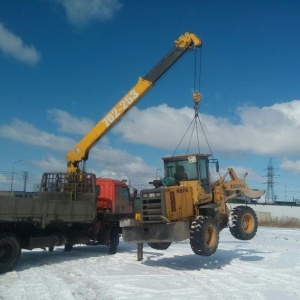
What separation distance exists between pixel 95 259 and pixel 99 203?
9.26 ft

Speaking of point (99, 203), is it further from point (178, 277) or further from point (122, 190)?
point (178, 277)

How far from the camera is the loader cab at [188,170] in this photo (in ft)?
42.3

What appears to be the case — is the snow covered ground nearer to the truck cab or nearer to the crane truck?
the crane truck

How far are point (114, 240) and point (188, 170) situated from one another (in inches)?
202

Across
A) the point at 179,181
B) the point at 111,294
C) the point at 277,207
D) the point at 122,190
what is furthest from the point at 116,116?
the point at 277,207

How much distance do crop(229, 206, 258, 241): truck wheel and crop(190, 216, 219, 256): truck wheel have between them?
1.01 meters

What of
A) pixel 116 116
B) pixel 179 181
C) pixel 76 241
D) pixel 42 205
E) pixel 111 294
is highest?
pixel 116 116

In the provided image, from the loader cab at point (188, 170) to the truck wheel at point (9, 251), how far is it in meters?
4.86

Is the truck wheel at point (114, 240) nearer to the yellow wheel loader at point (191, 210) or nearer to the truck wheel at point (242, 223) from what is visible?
the yellow wheel loader at point (191, 210)

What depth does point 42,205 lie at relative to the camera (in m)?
12.3

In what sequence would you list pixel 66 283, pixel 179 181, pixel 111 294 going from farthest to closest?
pixel 179 181
pixel 66 283
pixel 111 294

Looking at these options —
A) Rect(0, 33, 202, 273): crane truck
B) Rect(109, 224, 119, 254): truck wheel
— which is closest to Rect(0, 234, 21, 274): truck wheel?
Rect(0, 33, 202, 273): crane truck

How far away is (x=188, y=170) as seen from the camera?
42.9ft

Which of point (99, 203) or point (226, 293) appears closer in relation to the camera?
point (226, 293)
